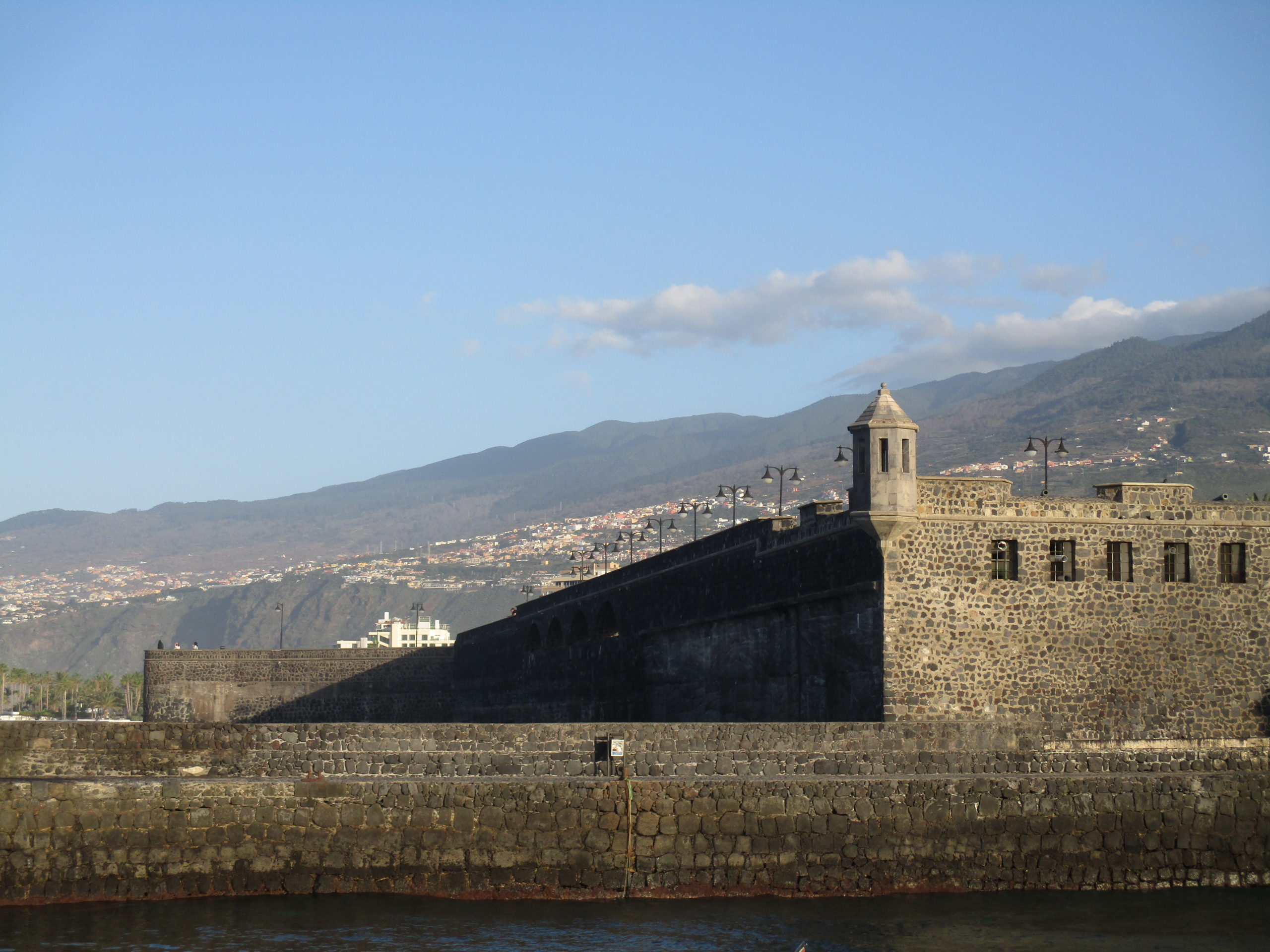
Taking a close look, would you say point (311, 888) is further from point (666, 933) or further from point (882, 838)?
point (882, 838)

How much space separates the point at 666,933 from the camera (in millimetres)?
20891

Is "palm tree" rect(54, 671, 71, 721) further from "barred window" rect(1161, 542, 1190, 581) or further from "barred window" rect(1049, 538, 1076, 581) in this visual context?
"barred window" rect(1161, 542, 1190, 581)

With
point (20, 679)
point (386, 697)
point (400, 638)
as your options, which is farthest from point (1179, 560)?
point (20, 679)

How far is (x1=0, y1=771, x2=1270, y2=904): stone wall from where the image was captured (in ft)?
72.4

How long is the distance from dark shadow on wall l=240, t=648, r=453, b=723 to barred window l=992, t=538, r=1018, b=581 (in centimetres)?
4522

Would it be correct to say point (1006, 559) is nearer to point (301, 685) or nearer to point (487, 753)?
point (487, 753)

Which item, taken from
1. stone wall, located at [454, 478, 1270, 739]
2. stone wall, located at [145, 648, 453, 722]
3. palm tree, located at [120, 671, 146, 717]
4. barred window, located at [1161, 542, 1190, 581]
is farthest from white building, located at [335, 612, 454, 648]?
barred window, located at [1161, 542, 1190, 581]

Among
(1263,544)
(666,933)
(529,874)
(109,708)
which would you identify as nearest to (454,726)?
(529,874)

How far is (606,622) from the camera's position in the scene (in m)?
51.1

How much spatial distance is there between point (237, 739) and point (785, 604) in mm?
13453

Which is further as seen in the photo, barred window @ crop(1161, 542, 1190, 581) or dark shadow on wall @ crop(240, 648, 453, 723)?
dark shadow on wall @ crop(240, 648, 453, 723)

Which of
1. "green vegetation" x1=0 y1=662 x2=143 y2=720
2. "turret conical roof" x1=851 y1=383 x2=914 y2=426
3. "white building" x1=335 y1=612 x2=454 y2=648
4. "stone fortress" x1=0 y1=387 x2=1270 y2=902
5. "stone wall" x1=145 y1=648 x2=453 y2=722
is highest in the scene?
"turret conical roof" x1=851 y1=383 x2=914 y2=426

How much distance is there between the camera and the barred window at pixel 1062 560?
100ft

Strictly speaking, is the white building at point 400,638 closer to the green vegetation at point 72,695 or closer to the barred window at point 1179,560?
the green vegetation at point 72,695
